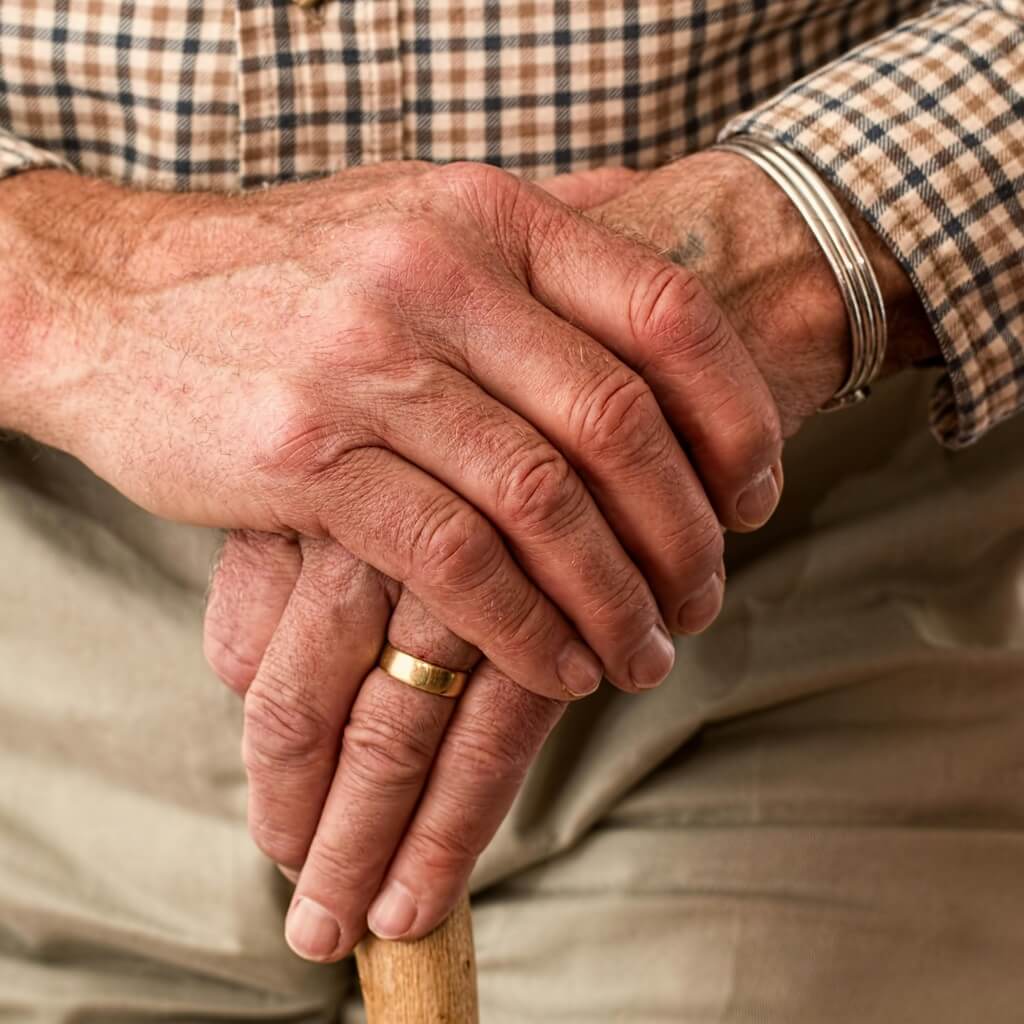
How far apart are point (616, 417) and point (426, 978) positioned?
374mm

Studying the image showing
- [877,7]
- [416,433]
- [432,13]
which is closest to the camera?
[416,433]

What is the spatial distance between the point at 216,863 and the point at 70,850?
0.11 metres

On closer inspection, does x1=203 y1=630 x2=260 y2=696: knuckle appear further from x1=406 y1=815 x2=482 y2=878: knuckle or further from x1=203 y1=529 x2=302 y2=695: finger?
x1=406 y1=815 x2=482 y2=878: knuckle

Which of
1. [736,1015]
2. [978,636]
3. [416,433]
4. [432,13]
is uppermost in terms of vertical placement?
[432,13]

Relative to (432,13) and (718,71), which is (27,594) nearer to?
(432,13)

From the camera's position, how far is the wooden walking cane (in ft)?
2.64

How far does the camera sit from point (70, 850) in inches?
39.6

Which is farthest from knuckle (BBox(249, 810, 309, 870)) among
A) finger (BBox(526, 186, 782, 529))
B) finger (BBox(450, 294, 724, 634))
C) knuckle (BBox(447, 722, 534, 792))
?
finger (BBox(526, 186, 782, 529))

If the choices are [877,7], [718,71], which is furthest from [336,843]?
[877,7]

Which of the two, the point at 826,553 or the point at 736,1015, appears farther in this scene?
the point at 826,553

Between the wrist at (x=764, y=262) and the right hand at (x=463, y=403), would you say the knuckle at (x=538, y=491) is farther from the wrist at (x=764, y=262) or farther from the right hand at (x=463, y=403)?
the wrist at (x=764, y=262)

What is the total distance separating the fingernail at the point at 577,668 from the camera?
0.76 m

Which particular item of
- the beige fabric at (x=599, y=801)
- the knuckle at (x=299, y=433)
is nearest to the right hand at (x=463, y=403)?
the knuckle at (x=299, y=433)

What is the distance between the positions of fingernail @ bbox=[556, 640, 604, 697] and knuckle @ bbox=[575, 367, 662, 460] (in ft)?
0.40
